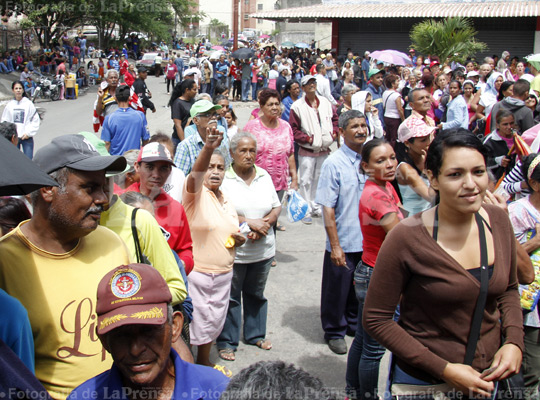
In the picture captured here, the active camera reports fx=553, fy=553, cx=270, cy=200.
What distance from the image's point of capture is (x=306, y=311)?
5246 mm

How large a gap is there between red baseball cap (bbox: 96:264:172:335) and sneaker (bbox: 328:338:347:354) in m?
2.89

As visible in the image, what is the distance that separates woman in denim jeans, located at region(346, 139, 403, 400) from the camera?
3299 mm

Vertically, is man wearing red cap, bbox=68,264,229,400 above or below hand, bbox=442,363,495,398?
above

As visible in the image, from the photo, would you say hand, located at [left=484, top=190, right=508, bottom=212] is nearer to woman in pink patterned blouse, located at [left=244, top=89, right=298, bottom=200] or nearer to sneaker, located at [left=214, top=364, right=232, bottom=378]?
sneaker, located at [left=214, top=364, right=232, bottom=378]

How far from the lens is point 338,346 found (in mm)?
4477

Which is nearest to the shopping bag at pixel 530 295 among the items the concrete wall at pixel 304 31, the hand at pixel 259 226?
the hand at pixel 259 226

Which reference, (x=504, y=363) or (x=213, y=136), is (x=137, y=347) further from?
(x=213, y=136)

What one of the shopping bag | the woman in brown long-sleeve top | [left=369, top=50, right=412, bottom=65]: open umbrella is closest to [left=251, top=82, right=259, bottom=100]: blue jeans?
[left=369, top=50, right=412, bottom=65]: open umbrella

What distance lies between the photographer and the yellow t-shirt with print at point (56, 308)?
6.84 ft

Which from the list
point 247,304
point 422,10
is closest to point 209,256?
point 247,304

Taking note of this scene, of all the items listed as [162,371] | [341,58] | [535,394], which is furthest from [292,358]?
[341,58]

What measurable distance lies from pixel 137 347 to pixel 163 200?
1.83 meters

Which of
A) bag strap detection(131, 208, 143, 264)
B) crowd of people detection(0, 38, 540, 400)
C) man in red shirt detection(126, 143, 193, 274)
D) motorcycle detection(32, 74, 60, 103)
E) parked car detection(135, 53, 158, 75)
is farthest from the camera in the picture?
parked car detection(135, 53, 158, 75)

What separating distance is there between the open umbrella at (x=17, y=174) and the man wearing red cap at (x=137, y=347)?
0.39 metres
